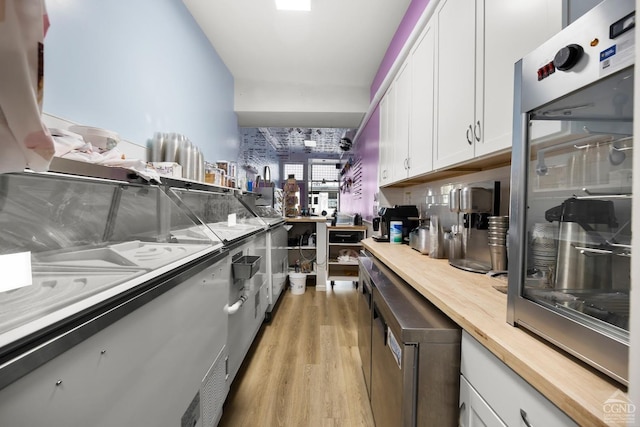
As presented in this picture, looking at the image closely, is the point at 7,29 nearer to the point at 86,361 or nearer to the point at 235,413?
the point at 86,361

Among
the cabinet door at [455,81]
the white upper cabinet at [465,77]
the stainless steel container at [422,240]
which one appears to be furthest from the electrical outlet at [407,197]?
the cabinet door at [455,81]

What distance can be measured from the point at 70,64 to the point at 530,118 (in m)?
1.92

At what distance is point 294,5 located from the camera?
2166 millimetres

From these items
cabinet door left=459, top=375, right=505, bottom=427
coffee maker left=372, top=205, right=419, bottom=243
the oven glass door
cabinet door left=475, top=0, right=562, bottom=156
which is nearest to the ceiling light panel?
cabinet door left=475, top=0, right=562, bottom=156

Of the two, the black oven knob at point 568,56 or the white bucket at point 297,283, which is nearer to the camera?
the black oven knob at point 568,56

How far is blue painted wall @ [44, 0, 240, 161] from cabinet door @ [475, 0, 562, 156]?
1936 mm

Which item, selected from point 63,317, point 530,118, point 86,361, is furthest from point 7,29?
point 530,118

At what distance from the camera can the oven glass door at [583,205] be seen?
55 centimetres

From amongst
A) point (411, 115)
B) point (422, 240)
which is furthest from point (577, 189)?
point (411, 115)

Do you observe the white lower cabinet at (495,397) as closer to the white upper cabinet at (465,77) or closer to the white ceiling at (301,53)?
the white upper cabinet at (465,77)

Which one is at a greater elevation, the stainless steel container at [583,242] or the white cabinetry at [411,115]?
the white cabinetry at [411,115]

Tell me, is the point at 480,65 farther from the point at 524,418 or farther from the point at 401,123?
the point at 524,418

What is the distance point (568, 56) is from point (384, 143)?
2349 millimetres

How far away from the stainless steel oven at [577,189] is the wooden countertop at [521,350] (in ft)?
0.09
